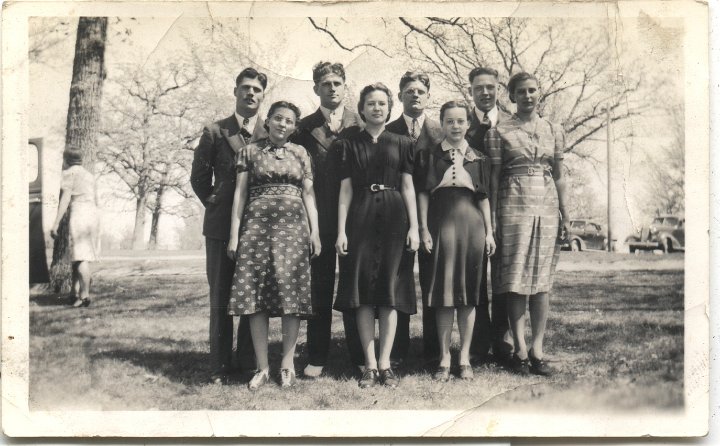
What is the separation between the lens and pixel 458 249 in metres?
4.82

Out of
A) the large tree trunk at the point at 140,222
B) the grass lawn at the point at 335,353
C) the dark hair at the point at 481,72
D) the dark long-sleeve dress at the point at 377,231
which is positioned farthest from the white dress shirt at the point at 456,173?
the large tree trunk at the point at 140,222

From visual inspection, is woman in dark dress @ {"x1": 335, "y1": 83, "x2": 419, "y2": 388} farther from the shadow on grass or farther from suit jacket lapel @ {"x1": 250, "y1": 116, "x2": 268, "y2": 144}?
the shadow on grass

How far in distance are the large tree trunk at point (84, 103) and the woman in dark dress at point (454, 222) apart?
245 cm

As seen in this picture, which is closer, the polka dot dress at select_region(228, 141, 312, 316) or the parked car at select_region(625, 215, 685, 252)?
the polka dot dress at select_region(228, 141, 312, 316)

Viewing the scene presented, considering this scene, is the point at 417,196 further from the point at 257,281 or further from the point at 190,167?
the point at 190,167

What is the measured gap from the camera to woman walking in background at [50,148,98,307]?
17.3ft

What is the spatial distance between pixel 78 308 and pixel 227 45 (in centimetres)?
222

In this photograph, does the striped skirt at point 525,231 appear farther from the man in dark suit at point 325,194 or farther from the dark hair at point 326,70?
the dark hair at point 326,70

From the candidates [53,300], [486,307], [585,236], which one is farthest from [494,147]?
[53,300]

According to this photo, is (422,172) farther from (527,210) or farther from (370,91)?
(527,210)

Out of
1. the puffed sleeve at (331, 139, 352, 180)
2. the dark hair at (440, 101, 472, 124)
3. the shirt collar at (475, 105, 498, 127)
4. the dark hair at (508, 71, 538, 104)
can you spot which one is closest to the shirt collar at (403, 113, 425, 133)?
the dark hair at (440, 101, 472, 124)

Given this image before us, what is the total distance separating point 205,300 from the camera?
5.20 metres

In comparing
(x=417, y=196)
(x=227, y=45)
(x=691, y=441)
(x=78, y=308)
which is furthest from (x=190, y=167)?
(x=691, y=441)

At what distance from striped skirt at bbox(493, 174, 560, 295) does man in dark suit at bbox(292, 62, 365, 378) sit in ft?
3.68
